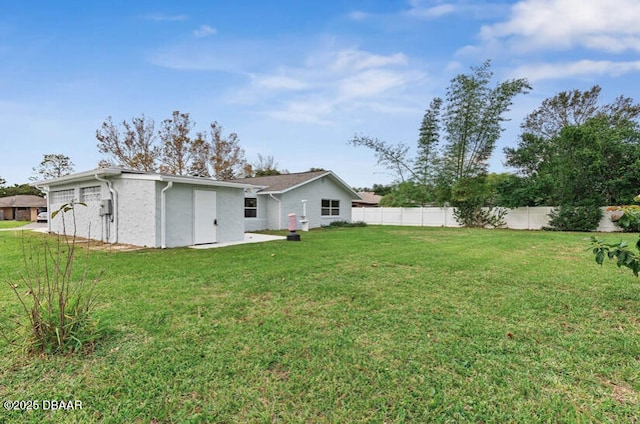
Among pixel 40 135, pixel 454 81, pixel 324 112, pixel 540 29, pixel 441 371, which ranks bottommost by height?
pixel 441 371

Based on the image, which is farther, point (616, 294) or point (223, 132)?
point (223, 132)

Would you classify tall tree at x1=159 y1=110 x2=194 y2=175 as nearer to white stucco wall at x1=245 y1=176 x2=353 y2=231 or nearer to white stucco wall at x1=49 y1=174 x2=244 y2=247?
white stucco wall at x1=245 y1=176 x2=353 y2=231

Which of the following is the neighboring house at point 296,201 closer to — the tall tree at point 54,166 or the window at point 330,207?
the window at point 330,207

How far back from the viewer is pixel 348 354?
2.82 meters

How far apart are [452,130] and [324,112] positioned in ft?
39.1

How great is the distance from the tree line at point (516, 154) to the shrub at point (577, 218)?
44 millimetres

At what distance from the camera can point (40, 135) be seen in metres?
15.8

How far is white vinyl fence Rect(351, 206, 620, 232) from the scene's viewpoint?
1823 cm

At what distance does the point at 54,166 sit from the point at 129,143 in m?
21.0

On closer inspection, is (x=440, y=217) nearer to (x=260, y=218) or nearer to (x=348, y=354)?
(x=260, y=218)

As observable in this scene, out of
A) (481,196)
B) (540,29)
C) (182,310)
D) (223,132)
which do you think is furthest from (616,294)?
(223,132)

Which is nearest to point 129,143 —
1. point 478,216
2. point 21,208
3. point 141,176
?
point 141,176

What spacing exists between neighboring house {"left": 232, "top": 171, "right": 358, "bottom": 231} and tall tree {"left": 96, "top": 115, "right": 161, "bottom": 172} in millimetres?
12841

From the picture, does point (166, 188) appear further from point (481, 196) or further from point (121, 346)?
point (481, 196)
